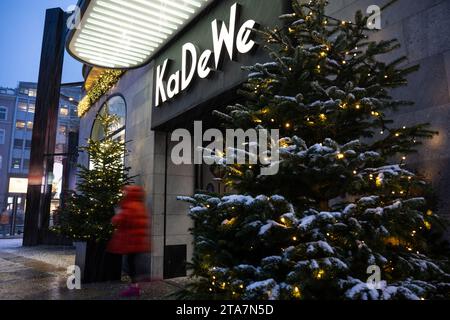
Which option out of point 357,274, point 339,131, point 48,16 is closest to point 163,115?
point 339,131

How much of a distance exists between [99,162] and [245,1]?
18.2ft

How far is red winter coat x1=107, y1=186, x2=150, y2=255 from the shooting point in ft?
20.9

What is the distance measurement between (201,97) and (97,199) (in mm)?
3719

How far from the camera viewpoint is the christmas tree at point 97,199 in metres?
8.09

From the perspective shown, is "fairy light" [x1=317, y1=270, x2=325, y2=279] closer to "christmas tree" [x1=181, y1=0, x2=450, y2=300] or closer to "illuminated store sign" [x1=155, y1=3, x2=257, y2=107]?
"christmas tree" [x1=181, y1=0, x2=450, y2=300]

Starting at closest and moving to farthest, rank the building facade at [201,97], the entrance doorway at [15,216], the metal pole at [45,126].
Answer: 1. the building facade at [201,97]
2. the metal pole at [45,126]
3. the entrance doorway at [15,216]

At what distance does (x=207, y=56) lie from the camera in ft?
23.7

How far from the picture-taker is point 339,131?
3.67 meters

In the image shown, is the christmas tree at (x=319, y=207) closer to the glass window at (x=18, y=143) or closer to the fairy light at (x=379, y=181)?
the fairy light at (x=379, y=181)

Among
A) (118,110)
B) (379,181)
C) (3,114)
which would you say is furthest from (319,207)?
(3,114)

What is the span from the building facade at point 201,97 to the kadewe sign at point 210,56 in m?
0.03

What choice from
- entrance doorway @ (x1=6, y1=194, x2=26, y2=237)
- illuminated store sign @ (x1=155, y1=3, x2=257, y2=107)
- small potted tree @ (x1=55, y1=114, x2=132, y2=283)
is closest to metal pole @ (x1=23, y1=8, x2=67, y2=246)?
entrance doorway @ (x1=6, y1=194, x2=26, y2=237)

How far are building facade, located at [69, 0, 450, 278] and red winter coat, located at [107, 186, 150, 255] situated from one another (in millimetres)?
2192

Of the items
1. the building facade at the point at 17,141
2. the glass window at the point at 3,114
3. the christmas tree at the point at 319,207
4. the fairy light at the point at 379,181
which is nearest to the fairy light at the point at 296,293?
the christmas tree at the point at 319,207
